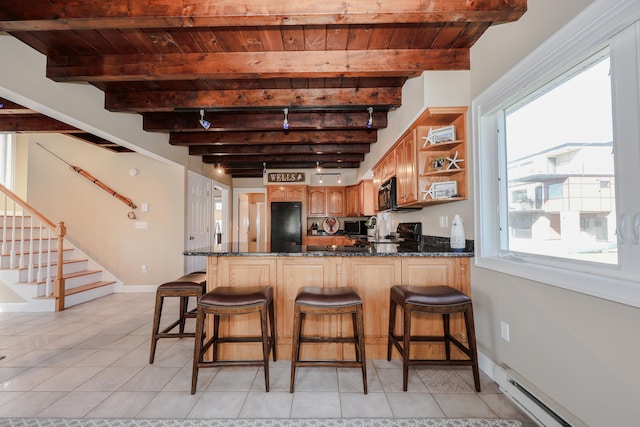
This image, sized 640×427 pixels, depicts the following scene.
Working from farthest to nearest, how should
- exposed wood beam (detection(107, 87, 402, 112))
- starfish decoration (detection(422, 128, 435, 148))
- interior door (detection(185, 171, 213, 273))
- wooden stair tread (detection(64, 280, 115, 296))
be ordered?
interior door (detection(185, 171, 213, 273)) → wooden stair tread (detection(64, 280, 115, 296)) → exposed wood beam (detection(107, 87, 402, 112)) → starfish decoration (detection(422, 128, 435, 148))

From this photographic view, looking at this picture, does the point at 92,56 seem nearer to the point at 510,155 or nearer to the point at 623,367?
the point at 510,155

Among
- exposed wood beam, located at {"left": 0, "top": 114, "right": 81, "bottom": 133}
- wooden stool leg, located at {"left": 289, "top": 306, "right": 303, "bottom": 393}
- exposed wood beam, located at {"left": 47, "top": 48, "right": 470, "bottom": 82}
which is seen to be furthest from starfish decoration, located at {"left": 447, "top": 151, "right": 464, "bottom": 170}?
exposed wood beam, located at {"left": 0, "top": 114, "right": 81, "bottom": 133}

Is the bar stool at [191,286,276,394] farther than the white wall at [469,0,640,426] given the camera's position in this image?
Yes

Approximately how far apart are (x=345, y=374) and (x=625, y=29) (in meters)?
2.43

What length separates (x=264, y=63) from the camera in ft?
7.44

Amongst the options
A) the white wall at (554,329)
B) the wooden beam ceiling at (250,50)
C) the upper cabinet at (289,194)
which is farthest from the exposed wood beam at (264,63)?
the upper cabinet at (289,194)

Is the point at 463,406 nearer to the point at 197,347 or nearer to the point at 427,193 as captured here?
the point at 427,193

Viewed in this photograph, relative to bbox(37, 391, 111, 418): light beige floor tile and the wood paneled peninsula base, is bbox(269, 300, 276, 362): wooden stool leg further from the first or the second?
bbox(37, 391, 111, 418): light beige floor tile

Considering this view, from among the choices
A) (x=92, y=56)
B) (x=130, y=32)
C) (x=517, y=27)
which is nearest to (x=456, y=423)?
(x=517, y=27)

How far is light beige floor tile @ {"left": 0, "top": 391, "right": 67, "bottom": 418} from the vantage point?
1674 mm

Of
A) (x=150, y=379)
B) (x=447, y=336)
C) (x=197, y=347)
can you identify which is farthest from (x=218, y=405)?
(x=447, y=336)

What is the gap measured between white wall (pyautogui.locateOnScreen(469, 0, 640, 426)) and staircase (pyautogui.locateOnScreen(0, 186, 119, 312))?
16.7 feet

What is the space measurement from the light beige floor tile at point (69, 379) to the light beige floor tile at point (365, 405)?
6.18 feet

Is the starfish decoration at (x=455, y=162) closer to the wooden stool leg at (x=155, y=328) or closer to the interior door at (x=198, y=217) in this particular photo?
the wooden stool leg at (x=155, y=328)
